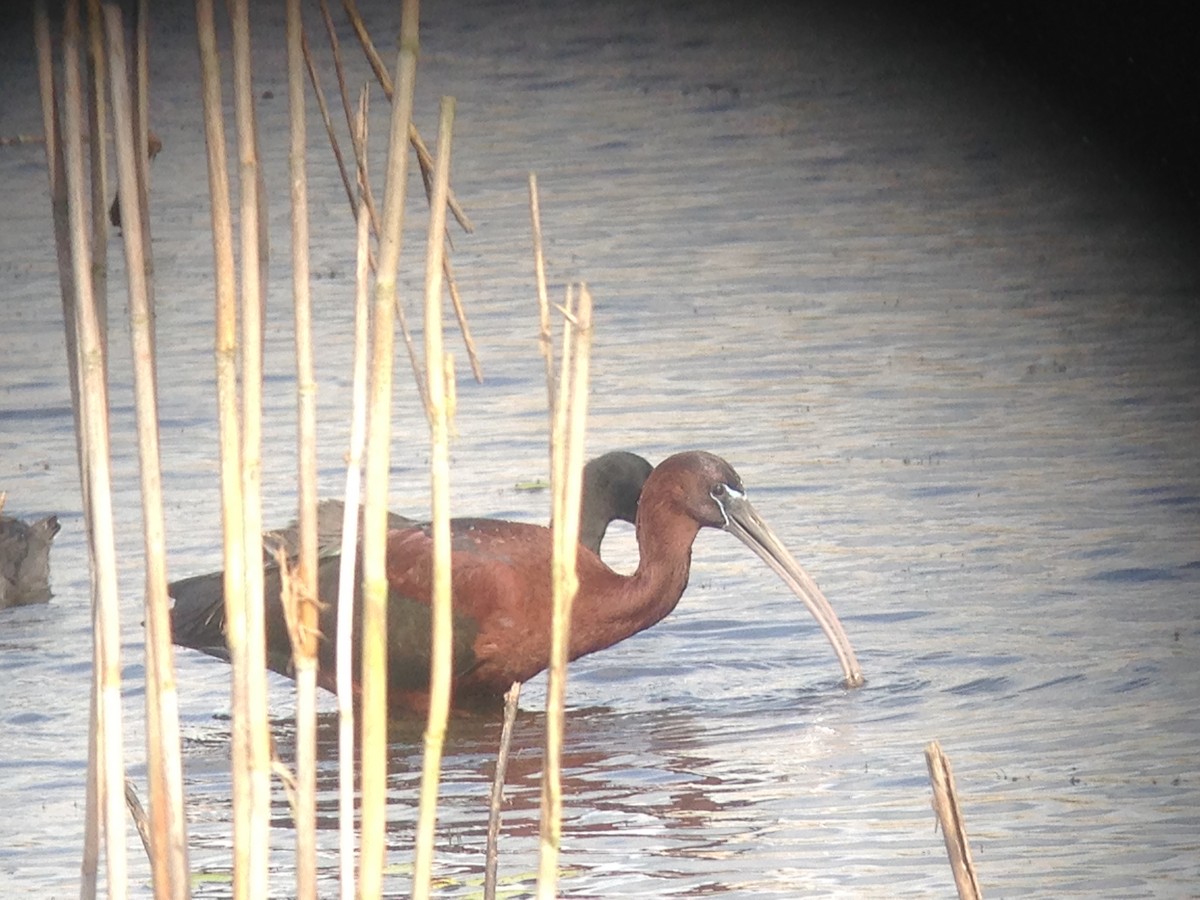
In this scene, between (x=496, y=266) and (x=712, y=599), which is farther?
(x=496, y=266)

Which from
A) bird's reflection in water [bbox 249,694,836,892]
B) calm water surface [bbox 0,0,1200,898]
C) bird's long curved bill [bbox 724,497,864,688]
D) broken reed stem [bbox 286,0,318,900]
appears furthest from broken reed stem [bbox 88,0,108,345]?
bird's long curved bill [bbox 724,497,864,688]

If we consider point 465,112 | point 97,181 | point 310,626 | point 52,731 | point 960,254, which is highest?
point 465,112

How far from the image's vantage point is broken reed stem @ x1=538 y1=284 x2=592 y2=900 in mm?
3055

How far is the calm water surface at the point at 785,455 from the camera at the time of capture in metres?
6.25

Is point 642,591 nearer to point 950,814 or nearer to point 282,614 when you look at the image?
point 282,614

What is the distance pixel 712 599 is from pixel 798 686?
119cm

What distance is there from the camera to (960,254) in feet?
47.7

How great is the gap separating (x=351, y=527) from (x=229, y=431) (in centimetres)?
30

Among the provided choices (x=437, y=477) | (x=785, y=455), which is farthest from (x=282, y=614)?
(x=437, y=477)

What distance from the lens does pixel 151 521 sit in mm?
3205

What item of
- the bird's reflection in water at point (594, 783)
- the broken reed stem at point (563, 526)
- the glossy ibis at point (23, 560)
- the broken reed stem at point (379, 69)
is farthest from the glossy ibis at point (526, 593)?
the broken reed stem at point (563, 526)

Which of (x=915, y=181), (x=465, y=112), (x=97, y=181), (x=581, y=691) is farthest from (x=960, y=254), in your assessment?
(x=97, y=181)

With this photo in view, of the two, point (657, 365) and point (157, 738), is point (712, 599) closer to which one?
point (657, 365)

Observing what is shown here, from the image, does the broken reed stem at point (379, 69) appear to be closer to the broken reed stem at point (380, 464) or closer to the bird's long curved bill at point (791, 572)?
the broken reed stem at point (380, 464)
